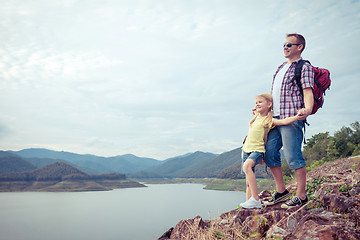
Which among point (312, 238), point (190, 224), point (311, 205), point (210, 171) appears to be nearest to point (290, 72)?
point (311, 205)

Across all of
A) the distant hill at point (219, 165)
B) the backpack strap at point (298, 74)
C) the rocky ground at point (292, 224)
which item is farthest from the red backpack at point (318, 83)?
the distant hill at point (219, 165)

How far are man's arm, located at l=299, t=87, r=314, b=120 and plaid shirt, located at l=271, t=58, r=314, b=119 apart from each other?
0.06m

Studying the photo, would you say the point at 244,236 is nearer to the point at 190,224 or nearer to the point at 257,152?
the point at 190,224

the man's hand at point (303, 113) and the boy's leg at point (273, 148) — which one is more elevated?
the man's hand at point (303, 113)

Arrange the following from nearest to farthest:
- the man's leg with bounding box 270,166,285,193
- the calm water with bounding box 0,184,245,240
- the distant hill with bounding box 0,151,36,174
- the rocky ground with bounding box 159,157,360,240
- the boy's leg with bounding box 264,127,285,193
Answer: the rocky ground with bounding box 159,157,360,240, the boy's leg with bounding box 264,127,285,193, the man's leg with bounding box 270,166,285,193, the calm water with bounding box 0,184,245,240, the distant hill with bounding box 0,151,36,174

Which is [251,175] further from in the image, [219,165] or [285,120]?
[219,165]

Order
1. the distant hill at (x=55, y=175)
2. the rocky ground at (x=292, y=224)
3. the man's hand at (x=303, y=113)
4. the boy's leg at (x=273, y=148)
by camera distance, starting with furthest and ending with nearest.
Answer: the distant hill at (x=55, y=175)
the boy's leg at (x=273, y=148)
the man's hand at (x=303, y=113)
the rocky ground at (x=292, y=224)

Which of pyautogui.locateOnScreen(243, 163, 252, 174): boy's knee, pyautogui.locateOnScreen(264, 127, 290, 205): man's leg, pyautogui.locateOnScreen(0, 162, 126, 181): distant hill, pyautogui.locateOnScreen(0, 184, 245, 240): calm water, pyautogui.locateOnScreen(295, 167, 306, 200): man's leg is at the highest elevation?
pyautogui.locateOnScreen(264, 127, 290, 205): man's leg

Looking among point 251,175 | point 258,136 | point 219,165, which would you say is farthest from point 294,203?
point 219,165

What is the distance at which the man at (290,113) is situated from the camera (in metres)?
3.18

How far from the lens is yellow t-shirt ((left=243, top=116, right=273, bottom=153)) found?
11.1 ft

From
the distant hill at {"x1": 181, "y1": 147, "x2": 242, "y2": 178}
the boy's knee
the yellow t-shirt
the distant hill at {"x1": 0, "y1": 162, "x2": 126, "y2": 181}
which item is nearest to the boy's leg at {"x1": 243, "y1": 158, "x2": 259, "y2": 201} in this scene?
the boy's knee

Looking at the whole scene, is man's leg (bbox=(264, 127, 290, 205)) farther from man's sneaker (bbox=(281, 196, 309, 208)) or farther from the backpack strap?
the backpack strap

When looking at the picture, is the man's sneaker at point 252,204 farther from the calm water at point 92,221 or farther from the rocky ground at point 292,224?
the calm water at point 92,221
